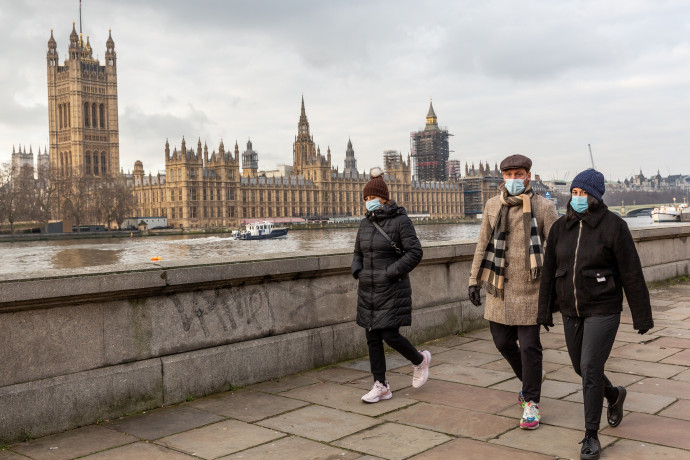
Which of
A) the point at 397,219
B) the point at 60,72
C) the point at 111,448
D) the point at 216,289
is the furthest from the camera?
the point at 60,72

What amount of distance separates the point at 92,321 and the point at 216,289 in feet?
3.01

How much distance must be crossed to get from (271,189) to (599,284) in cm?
12116

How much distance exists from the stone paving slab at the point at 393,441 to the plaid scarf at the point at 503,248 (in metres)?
0.94

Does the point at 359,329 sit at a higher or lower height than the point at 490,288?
lower

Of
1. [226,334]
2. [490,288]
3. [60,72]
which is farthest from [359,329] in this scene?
[60,72]

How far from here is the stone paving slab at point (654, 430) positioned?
149 inches

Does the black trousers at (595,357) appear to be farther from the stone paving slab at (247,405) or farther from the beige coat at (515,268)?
the stone paving slab at (247,405)

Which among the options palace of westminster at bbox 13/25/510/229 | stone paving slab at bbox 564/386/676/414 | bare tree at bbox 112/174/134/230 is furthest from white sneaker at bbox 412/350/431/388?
palace of westminster at bbox 13/25/510/229

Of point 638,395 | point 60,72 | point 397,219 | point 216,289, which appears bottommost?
point 638,395

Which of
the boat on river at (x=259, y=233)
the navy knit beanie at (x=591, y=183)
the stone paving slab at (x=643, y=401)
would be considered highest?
the navy knit beanie at (x=591, y=183)

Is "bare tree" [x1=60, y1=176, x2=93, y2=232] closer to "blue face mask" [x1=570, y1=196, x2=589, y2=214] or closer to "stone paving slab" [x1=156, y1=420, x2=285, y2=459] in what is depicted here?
"stone paving slab" [x1=156, y1=420, x2=285, y2=459]

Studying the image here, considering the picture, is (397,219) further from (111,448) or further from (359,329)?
(111,448)

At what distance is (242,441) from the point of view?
3887mm

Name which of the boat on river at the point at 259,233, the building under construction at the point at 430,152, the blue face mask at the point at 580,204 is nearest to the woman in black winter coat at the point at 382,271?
the blue face mask at the point at 580,204
